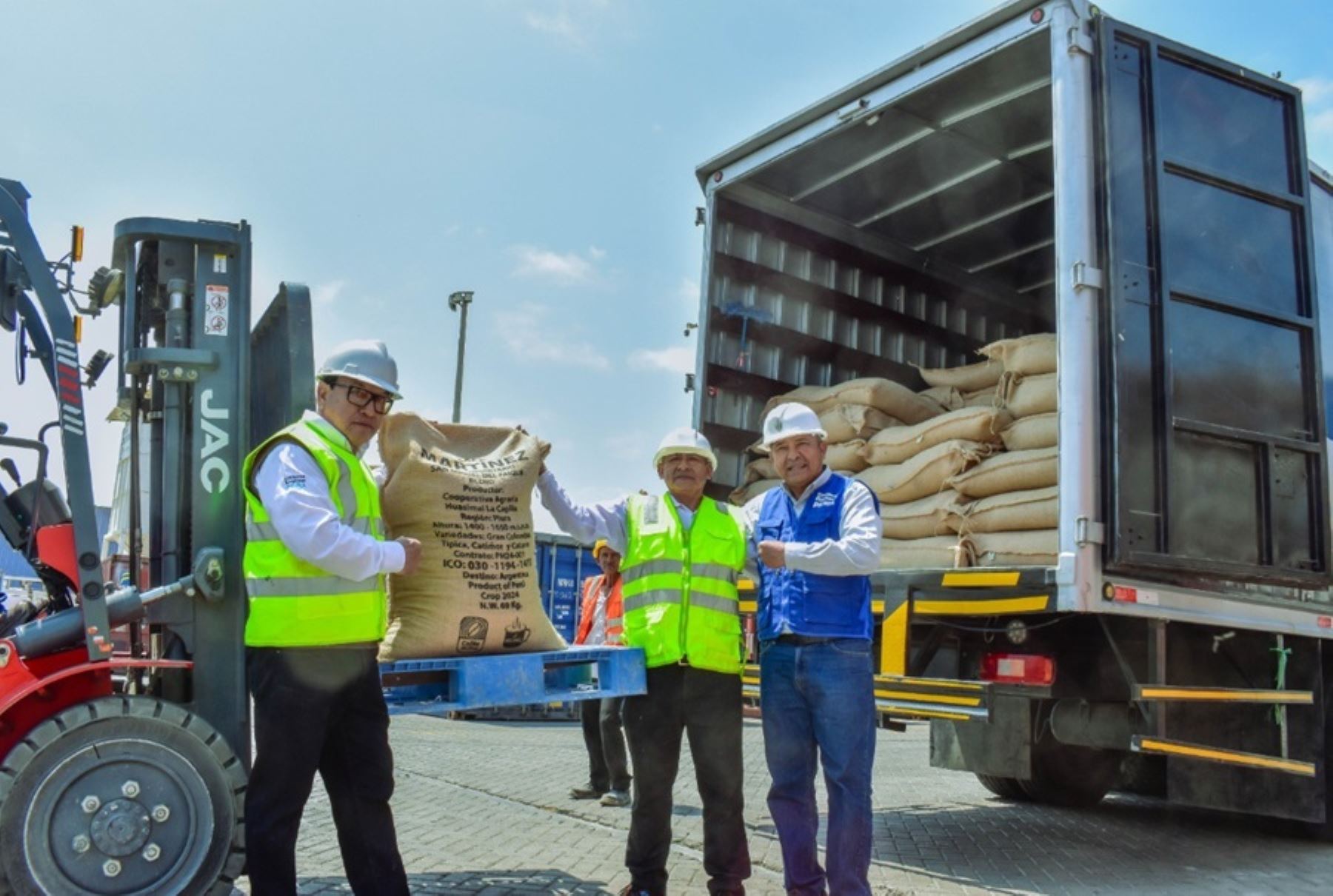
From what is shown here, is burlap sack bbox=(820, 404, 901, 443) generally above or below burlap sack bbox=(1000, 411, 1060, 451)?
above

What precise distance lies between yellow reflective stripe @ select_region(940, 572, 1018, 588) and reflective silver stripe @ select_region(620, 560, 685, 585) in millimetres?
1678

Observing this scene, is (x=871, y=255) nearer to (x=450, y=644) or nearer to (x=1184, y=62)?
(x=1184, y=62)

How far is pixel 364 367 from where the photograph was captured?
3822mm

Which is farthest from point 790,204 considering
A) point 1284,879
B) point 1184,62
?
point 1284,879

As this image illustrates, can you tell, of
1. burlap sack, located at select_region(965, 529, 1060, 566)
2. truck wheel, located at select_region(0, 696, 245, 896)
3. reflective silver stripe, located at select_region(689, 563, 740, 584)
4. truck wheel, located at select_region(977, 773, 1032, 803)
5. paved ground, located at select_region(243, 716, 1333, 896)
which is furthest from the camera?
truck wheel, located at select_region(977, 773, 1032, 803)

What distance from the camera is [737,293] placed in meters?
7.50

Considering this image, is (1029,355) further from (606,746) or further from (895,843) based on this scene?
(606,746)

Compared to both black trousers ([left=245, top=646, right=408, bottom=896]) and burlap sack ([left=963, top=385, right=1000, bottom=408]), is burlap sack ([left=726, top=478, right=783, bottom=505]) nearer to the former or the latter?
burlap sack ([left=963, top=385, right=1000, bottom=408])

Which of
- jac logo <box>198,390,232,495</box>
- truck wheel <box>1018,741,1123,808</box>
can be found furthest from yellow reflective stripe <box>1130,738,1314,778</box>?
jac logo <box>198,390,232,495</box>

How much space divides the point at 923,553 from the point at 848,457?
36.2 inches

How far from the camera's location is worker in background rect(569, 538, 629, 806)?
7.12m

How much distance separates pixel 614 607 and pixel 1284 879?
3.72 m

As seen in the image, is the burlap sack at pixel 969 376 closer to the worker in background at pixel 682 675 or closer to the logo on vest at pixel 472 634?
the worker in background at pixel 682 675

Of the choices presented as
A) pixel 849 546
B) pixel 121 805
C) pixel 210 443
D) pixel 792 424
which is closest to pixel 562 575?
pixel 792 424
